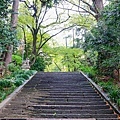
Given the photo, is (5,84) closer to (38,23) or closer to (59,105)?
(59,105)

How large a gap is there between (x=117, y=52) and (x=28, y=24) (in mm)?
17082

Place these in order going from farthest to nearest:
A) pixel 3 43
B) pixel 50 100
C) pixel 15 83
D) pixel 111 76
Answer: pixel 111 76 < pixel 15 83 < pixel 50 100 < pixel 3 43

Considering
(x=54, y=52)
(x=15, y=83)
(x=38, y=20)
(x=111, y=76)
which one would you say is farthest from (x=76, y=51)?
(x=15, y=83)

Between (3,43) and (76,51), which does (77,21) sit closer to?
(76,51)

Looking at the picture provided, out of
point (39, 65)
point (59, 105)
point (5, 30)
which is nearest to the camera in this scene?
point (5, 30)

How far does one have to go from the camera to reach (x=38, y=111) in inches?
269

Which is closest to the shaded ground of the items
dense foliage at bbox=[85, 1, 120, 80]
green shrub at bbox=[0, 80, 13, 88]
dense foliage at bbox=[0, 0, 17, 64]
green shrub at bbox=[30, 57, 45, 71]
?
green shrub at bbox=[0, 80, 13, 88]

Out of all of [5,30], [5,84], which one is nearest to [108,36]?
[5,30]

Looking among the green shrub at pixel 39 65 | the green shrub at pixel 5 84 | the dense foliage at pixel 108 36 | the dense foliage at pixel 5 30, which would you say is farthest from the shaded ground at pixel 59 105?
the green shrub at pixel 39 65

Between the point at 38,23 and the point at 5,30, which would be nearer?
the point at 5,30

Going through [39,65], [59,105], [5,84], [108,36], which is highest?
[108,36]

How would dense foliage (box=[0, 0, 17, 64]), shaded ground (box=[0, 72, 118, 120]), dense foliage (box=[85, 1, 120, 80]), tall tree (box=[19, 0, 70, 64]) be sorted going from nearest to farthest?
shaded ground (box=[0, 72, 118, 120]) < dense foliage (box=[85, 1, 120, 80]) < dense foliage (box=[0, 0, 17, 64]) < tall tree (box=[19, 0, 70, 64])

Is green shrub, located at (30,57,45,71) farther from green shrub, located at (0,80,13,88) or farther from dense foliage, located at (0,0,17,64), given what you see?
dense foliage, located at (0,0,17,64)

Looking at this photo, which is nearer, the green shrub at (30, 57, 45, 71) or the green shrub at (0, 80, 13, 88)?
the green shrub at (0, 80, 13, 88)
